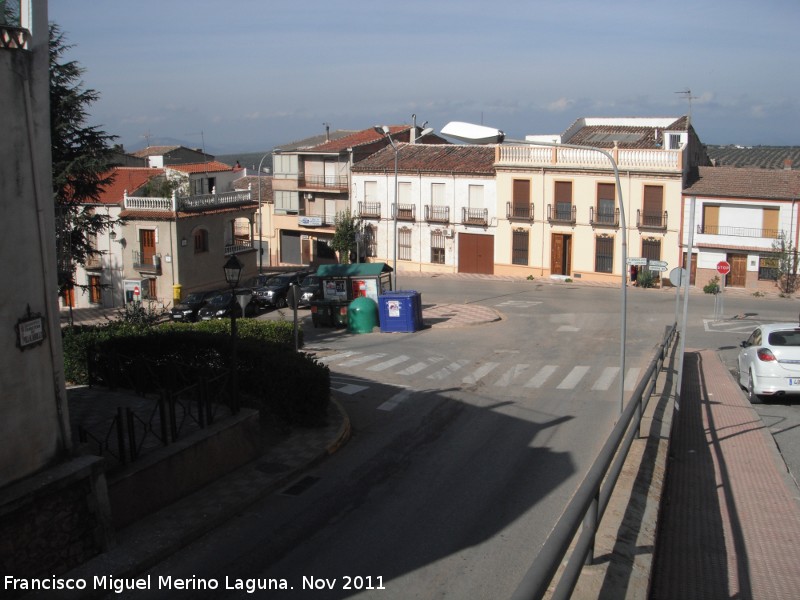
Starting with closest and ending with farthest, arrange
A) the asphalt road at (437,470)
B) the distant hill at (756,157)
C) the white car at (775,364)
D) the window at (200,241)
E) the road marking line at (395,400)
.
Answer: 1. the asphalt road at (437,470)
2. the white car at (775,364)
3. the road marking line at (395,400)
4. the window at (200,241)
5. the distant hill at (756,157)

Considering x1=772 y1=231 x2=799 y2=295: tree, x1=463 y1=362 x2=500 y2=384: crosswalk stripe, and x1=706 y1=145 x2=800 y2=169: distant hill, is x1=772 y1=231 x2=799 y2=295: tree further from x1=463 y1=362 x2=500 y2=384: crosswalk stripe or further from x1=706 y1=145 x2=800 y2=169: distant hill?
x1=463 y1=362 x2=500 y2=384: crosswalk stripe

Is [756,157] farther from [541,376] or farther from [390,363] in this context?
[390,363]

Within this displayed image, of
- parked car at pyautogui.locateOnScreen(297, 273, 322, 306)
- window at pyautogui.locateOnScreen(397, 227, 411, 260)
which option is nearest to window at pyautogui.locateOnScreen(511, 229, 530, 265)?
window at pyautogui.locateOnScreen(397, 227, 411, 260)

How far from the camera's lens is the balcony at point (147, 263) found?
4181 centimetres

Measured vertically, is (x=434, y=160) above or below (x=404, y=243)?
above

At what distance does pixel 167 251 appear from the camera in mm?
41812

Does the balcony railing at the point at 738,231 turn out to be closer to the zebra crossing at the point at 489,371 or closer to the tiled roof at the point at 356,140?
the zebra crossing at the point at 489,371

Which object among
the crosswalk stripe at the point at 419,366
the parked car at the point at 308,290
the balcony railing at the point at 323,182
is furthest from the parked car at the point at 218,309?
the balcony railing at the point at 323,182

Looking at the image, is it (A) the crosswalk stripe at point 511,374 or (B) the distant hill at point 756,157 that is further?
(B) the distant hill at point 756,157

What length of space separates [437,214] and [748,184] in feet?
58.4

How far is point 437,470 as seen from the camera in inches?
482

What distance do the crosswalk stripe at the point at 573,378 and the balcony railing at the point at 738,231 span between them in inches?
881

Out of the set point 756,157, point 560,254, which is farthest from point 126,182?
point 756,157

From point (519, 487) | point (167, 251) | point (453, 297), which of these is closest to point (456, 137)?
point (519, 487)
